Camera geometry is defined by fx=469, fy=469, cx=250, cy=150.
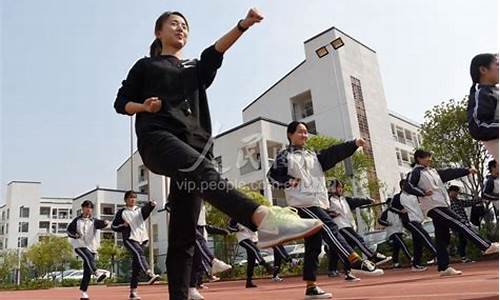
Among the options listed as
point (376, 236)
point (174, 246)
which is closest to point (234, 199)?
point (174, 246)

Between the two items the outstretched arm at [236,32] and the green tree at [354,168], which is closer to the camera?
the outstretched arm at [236,32]

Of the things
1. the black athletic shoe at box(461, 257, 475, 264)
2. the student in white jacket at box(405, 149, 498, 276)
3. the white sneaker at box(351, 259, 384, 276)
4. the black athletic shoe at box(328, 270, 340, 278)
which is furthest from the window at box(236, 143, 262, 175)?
the white sneaker at box(351, 259, 384, 276)

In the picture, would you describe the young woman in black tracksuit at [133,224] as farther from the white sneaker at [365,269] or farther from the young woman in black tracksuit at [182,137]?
the young woman in black tracksuit at [182,137]

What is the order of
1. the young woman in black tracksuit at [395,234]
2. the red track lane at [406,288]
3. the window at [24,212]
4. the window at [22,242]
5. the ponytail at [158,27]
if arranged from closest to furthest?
1. the ponytail at [158,27]
2. the red track lane at [406,288]
3. the young woman in black tracksuit at [395,234]
4. the window at [22,242]
5. the window at [24,212]

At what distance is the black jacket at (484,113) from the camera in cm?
329

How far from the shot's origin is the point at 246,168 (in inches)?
1233

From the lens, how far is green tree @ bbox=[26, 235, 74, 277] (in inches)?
1545

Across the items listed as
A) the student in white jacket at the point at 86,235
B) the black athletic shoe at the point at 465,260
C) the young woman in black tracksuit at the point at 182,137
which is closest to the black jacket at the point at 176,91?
the young woman in black tracksuit at the point at 182,137

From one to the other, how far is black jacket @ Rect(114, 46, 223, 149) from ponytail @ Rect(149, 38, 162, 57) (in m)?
0.14

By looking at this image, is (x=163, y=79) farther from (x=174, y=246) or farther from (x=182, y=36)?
(x=174, y=246)

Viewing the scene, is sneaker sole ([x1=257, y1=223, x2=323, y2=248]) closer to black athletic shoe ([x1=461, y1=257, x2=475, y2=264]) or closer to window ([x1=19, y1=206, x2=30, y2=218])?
black athletic shoe ([x1=461, y1=257, x2=475, y2=264])

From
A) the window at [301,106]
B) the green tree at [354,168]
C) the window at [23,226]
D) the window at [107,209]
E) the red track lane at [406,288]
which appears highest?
the window at [301,106]

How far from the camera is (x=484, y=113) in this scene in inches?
133

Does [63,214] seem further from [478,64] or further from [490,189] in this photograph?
[478,64]
